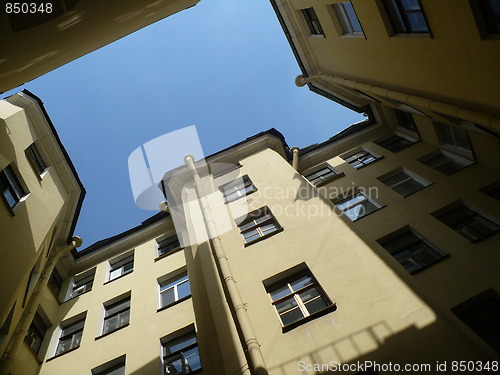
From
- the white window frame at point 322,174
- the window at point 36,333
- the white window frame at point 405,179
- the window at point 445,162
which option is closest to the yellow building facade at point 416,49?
the window at point 445,162

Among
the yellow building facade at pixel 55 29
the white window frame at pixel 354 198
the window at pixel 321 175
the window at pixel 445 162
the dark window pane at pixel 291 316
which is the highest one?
A: the yellow building facade at pixel 55 29

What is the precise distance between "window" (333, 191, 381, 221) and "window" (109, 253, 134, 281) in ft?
36.4

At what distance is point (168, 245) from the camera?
19281mm

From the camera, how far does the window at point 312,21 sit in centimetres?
1666

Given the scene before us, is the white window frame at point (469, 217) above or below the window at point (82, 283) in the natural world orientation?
below

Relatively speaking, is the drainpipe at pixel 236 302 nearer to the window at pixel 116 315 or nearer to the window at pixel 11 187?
the window at pixel 116 315

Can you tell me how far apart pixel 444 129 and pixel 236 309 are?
45.5 ft

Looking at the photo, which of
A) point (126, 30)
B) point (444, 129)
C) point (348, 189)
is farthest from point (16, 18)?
point (444, 129)

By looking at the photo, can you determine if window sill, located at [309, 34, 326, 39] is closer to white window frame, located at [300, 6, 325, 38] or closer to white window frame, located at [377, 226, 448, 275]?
white window frame, located at [300, 6, 325, 38]

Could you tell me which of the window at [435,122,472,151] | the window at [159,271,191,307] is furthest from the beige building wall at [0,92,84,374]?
the window at [435,122,472,151]

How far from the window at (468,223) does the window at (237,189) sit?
8606mm

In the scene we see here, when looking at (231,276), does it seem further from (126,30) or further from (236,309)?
(126,30)

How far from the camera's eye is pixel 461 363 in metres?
7.58

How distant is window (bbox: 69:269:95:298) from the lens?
60.6ft
